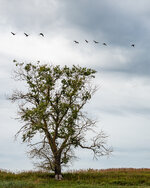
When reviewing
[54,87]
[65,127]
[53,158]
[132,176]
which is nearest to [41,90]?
[54,87]

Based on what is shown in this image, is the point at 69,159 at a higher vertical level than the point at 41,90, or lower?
lower

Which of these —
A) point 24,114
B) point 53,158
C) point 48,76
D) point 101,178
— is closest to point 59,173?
point 53,158

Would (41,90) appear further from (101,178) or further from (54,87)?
(101,178)

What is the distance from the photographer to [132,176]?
37.1 metres

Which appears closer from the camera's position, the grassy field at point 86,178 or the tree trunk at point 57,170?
the grassy field at point 86,178

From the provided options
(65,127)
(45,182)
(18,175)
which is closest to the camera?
(45,182)

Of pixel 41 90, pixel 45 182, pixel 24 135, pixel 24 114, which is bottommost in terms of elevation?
pixel 45 182

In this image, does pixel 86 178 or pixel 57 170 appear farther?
pixel 86 178

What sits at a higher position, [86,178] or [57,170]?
[57,170]

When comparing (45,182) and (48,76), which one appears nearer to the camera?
(45,182)

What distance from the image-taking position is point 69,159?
3541 cm

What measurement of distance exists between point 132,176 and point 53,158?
31.3 feet

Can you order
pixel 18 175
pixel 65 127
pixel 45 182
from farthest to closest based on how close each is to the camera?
pixel 18 175 < pixel 65 127 < pixel 45 182

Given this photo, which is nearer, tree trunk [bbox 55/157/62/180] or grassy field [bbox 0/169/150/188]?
grassy field [bbox 0/169/150/188]
